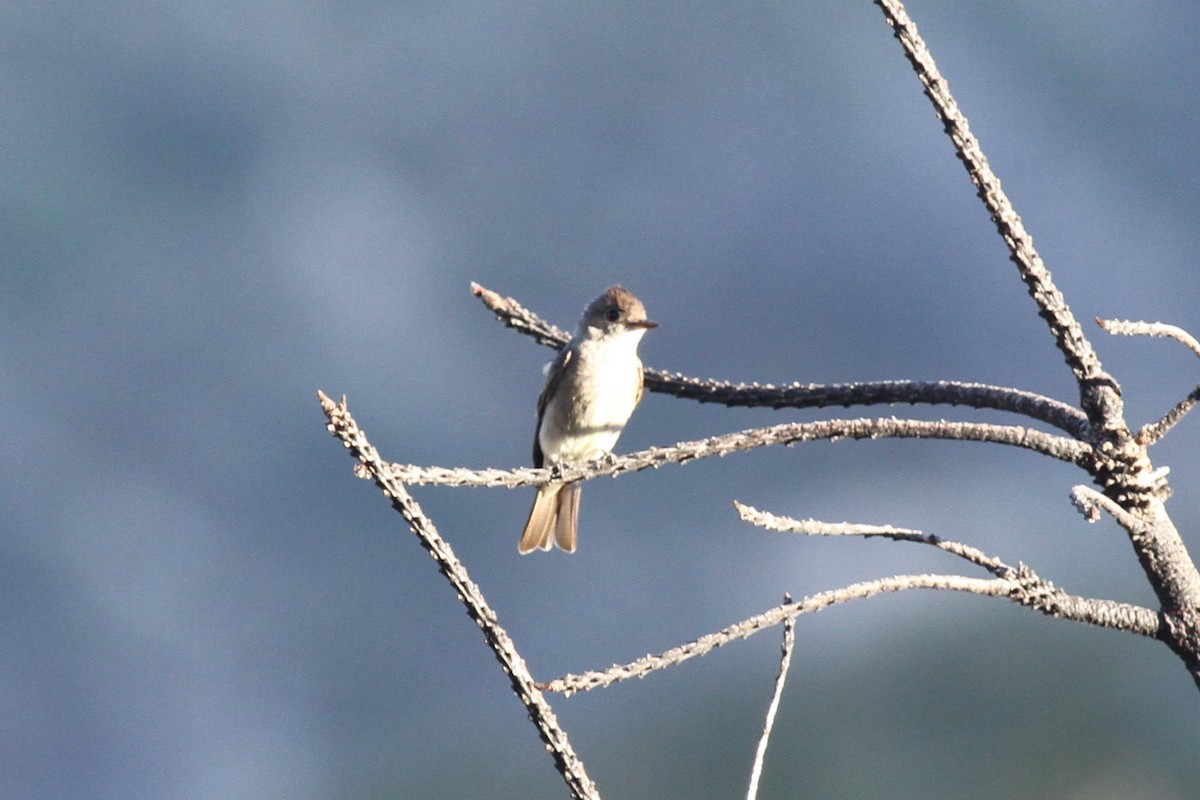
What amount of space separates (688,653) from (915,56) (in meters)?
0.89

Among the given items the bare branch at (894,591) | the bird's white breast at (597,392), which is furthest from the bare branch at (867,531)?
the bird's white breast at (597,392)

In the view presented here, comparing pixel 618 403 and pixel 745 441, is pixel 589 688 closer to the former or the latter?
pixel 745 441

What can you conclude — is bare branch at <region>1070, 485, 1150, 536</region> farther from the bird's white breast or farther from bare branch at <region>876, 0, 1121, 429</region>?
the bird's white breast

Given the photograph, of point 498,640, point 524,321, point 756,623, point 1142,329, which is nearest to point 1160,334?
point 1142,329

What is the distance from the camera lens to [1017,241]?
1.81 metres

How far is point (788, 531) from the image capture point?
5.05ft

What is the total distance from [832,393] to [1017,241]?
399 mm

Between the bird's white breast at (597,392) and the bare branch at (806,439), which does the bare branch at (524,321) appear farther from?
the bird's white breast at (597,392)

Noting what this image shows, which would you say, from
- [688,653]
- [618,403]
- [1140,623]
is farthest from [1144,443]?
[618,403]

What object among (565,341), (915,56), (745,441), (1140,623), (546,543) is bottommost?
(1140,623)

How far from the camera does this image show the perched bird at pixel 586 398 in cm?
509

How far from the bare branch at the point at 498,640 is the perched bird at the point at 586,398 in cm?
336

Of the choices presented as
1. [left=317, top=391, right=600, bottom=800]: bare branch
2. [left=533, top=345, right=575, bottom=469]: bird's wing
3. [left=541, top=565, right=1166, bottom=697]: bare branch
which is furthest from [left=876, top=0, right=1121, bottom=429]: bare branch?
[left=533, top=345, right=575, bottom=469]: bird's wing

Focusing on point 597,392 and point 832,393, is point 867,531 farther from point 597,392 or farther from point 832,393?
point 597,392
